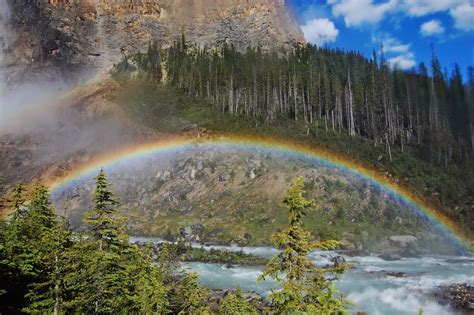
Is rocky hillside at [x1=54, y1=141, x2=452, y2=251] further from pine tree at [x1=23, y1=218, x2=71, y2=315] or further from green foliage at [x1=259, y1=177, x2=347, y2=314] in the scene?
green foliage at [x1=259, y1=177, x2=347, y2=314]

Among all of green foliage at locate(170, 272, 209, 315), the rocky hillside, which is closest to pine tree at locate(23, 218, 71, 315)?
green foliage at locate(170, 272, 209, 315)

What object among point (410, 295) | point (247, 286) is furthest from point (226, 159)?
point (410, 295)

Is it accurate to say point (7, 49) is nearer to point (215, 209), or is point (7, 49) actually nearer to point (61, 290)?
point (215, 209)

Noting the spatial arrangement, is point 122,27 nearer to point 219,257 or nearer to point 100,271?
point 219,257

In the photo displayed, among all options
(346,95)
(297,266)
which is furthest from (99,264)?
(346,95)

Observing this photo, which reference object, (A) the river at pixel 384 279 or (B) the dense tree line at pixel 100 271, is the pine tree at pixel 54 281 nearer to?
(B) the dense tree line at pixel 100 271
